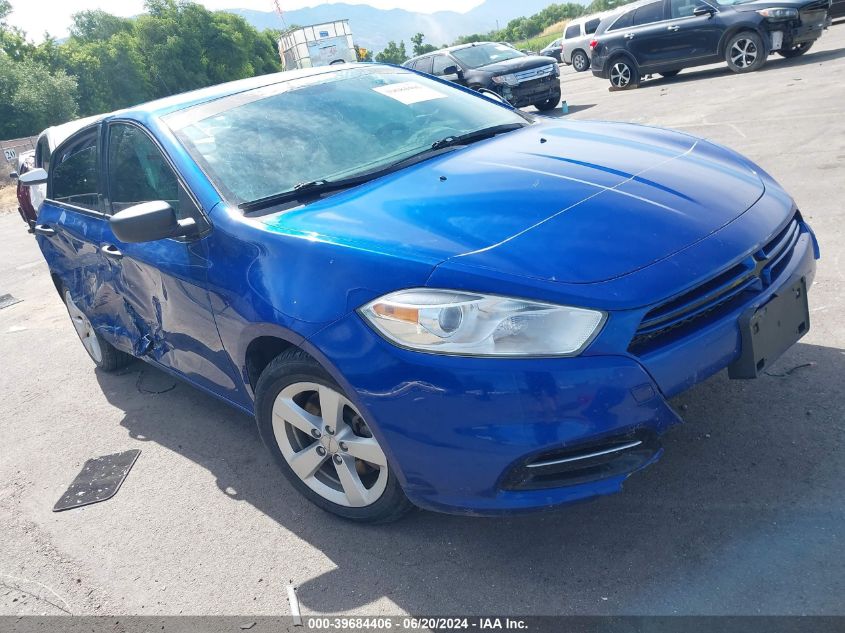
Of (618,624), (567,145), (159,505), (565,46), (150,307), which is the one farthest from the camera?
(565,46)

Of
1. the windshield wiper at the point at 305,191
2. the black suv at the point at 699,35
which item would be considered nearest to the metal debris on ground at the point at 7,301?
the windshield wiper at the point at 305,191

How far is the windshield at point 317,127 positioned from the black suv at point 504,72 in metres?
9.99

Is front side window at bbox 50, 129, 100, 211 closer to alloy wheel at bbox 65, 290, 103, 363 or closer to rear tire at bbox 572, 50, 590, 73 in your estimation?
alloy wheel at bbox 65, 290, 103, 363

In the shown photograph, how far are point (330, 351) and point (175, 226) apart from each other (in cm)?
102

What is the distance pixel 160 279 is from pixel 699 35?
40.9 feet

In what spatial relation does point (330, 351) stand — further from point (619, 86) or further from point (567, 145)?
point (619, 86)

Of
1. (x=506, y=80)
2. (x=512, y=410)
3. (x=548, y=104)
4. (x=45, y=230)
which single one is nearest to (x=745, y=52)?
(x=548, y=104)

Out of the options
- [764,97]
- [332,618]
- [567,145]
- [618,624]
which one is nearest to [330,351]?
[332,618]

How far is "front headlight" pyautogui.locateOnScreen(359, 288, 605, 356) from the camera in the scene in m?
2.18

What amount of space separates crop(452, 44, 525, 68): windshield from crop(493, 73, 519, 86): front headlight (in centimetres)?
79

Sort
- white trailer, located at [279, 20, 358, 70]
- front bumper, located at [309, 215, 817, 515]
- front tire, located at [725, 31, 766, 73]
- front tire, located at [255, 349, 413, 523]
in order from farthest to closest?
white trailer, located at [279, 20, 358, 70] → front tire, located at [725, 31, 766, 73] → front tire, located at [255, 349, 413, 523] → front bumper, located at [309, 215, 817, 515]

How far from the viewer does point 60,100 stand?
52.2m

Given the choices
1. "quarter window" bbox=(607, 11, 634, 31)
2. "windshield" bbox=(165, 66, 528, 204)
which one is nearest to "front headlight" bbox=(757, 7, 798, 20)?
"quarter window" bbox=(607, 11, 634, 31)

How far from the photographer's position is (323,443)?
2.83 m
